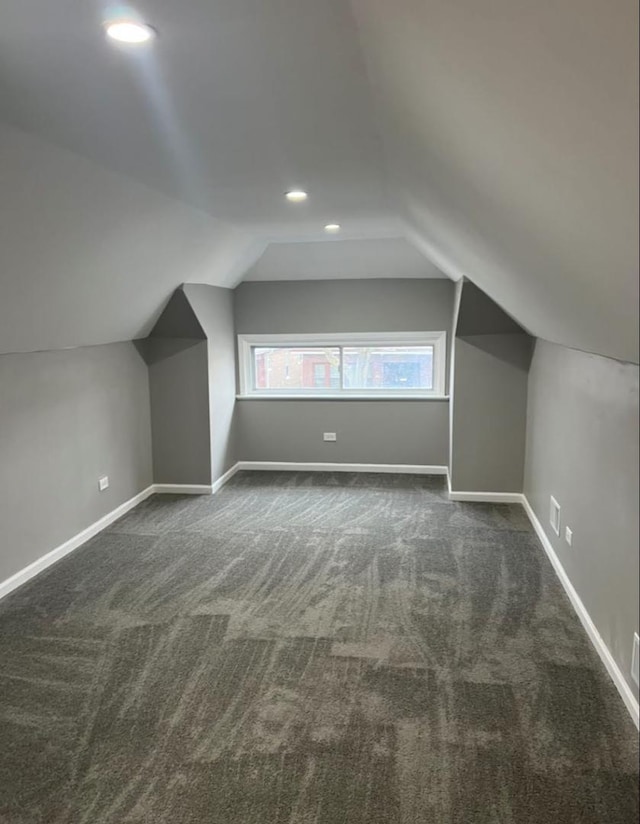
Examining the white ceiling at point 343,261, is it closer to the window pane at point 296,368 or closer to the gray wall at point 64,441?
the window pane at point 296,368

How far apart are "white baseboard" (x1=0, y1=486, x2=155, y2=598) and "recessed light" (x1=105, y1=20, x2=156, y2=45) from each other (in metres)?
2.94

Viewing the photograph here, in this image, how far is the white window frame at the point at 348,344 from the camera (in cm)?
570

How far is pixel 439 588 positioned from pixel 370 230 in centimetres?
275

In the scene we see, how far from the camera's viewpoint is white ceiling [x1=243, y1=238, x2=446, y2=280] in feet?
17.3

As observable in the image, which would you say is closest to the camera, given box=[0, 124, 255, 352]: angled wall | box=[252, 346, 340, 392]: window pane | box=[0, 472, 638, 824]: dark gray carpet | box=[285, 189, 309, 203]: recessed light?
box=[0, 472, 638, 824]: dark gray carpet

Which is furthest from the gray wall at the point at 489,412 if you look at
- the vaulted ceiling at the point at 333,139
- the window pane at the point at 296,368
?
the window pane at the point at 296,368

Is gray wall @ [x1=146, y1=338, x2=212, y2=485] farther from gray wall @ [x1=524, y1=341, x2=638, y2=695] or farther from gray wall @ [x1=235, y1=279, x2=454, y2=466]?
gray wall @ [x1=524, y1=341, x2=638, y2=695]

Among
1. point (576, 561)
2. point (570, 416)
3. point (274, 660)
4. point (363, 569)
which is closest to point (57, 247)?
point (274, 660)

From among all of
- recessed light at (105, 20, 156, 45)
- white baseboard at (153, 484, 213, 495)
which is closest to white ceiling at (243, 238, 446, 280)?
white baseboard at (153, 484, 213, 495)

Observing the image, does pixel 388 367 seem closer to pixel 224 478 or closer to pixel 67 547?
pixel 224 478

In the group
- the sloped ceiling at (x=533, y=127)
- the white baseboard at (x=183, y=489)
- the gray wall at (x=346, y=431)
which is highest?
the sloped ceiling at (x=533, y=127)

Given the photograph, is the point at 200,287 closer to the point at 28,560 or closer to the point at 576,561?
the point at 28,560

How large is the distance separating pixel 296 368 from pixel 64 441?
2590 millimetres

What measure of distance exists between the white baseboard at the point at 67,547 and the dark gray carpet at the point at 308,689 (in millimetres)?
78
